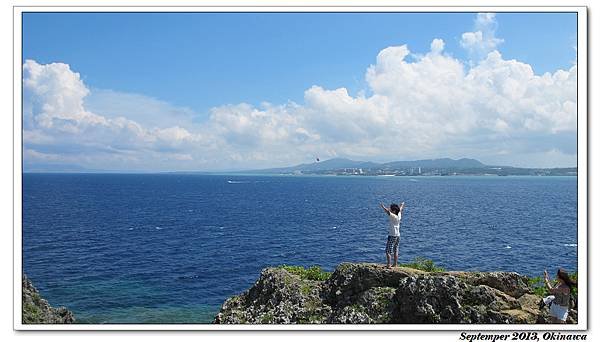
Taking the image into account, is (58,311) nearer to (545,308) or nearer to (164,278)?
(545,308)

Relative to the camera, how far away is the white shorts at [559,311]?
783 centimetres

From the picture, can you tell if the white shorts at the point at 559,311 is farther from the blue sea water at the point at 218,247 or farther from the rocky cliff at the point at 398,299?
the blue sea water at the point at 218,247

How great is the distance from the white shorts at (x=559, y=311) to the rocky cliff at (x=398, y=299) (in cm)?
16

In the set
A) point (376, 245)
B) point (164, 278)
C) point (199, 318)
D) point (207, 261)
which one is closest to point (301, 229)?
point (376, 245)

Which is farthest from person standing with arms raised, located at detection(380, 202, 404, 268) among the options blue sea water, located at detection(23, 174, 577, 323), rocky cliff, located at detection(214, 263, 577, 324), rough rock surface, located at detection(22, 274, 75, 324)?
blue sea water, located at detection(23, 174, 577, 323)

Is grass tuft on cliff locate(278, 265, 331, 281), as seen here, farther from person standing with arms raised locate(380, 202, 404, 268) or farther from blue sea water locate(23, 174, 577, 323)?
blue sea water locate(23, 174, 577, 323)

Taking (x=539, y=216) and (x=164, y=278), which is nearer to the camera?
(x=164, y=278)

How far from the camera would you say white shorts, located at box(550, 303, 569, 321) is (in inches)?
308

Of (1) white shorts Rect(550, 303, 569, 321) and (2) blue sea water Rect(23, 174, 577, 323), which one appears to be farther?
(2) blue sea water Rect(23, 174, 577, 323)

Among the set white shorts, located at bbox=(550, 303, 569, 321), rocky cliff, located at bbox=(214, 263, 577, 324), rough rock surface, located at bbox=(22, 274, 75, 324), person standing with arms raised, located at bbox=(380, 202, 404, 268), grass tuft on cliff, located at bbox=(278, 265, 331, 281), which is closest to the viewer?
white shorts, located at bbox=(550, 303, 569, 321)

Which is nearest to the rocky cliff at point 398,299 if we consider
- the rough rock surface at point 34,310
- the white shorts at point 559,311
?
the white shorts at point 559,311

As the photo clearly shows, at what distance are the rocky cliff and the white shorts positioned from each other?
16 centimetres

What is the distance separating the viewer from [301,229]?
145ft
